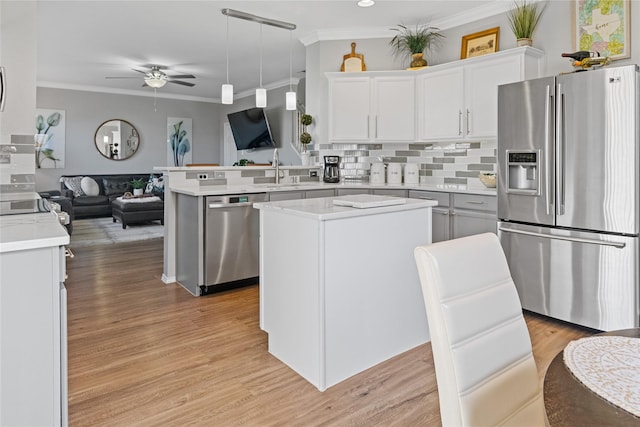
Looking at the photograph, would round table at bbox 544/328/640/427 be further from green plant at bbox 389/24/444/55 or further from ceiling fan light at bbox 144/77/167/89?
ceiling fan light at bbox 144/77/167/89

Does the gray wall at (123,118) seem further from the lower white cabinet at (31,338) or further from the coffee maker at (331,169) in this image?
the lower white cabinet at (31,338)

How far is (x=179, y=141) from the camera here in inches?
385

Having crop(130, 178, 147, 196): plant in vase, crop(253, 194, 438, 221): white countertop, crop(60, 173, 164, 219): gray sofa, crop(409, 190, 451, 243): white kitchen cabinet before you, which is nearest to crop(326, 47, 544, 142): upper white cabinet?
crop(409, 190, 451, 243): white kitchen cabinet

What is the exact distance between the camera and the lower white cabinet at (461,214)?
3756mm

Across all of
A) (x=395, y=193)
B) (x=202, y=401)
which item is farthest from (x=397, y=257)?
(x=395, y=193)

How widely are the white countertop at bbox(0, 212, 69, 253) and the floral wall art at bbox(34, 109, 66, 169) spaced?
7.60 m

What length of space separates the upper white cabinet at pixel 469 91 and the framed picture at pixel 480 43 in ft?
0.90

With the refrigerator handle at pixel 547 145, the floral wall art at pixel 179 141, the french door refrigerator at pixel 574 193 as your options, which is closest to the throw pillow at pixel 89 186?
the floral wall art at pixel 179 141

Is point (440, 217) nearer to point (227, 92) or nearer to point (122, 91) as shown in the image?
point (227, 92)

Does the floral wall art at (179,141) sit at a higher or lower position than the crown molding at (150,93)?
lower

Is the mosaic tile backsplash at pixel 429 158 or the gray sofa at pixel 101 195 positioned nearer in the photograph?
the mosaic tile backsplash at pixel 429 158

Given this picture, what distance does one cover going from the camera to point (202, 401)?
2125mm

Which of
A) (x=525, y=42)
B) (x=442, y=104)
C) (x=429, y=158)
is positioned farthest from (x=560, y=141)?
(x=429, y=158)

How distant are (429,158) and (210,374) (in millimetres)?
3514
